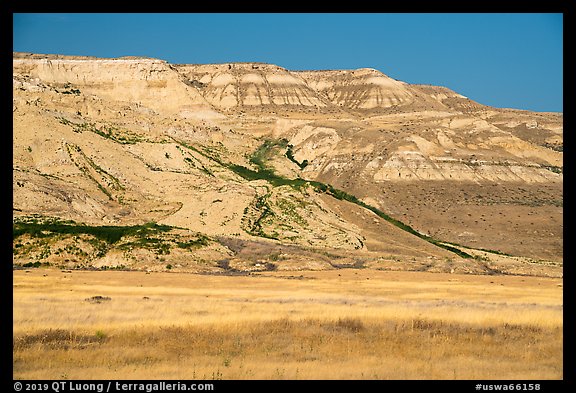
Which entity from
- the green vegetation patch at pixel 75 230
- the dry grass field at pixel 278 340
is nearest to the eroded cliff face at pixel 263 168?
the green vegetation patch at pixel 75 230

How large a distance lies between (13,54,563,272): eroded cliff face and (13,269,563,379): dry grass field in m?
45.3

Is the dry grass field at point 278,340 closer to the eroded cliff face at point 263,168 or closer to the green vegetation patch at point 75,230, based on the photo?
the green vegetation patch at point 75,230

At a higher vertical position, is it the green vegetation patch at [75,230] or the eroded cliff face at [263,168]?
the eroded cliff face at [263,168]

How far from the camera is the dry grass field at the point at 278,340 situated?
749 inches

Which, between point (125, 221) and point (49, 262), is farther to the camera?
point (125, 221)

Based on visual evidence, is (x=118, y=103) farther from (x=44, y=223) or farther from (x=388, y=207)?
(x=44, y=223)

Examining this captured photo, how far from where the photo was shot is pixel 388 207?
12444cm

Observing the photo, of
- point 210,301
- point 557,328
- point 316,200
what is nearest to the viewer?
point 557,328

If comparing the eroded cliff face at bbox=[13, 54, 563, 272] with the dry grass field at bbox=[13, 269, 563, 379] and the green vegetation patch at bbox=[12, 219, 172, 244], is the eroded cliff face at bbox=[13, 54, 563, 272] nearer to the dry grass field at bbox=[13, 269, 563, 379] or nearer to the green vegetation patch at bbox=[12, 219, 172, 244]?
the green vegetation patch at bbox=[12, 219, 172, 244]

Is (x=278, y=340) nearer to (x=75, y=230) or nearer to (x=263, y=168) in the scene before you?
(x=75, y=230)

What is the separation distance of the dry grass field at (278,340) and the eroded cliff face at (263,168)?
4533 cm
